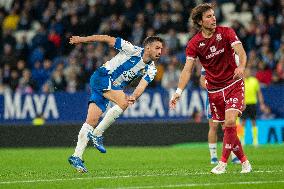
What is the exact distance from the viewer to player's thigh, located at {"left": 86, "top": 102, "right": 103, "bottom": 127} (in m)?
14.4

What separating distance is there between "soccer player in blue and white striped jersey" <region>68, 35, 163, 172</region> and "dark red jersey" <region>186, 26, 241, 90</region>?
1.51m

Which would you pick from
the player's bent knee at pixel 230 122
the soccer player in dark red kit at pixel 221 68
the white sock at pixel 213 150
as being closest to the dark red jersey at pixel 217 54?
the soccer player in dark red kit at pixel 221 68

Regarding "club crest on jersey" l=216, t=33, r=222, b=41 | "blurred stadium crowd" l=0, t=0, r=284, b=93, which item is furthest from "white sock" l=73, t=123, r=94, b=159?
"blurred stadium crowd" l=0, t=0, r=284, b=93

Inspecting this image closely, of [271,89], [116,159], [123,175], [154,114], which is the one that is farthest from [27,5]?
[123,175]

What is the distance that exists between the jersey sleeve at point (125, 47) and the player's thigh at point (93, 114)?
3.36ft

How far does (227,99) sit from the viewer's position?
13.2 m

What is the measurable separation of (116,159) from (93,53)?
10.3m

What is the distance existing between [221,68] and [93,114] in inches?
94.8

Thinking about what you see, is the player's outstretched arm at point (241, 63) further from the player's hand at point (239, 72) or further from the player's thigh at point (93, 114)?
the player's thigh at point (93, 114)

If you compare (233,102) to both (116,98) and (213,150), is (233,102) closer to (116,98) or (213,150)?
(116,98)

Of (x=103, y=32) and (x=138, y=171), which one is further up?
(x=103, y=32)

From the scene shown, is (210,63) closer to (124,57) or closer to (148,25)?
(124,57)

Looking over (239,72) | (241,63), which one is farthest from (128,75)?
(239,72)

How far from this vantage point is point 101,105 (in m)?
14.6
